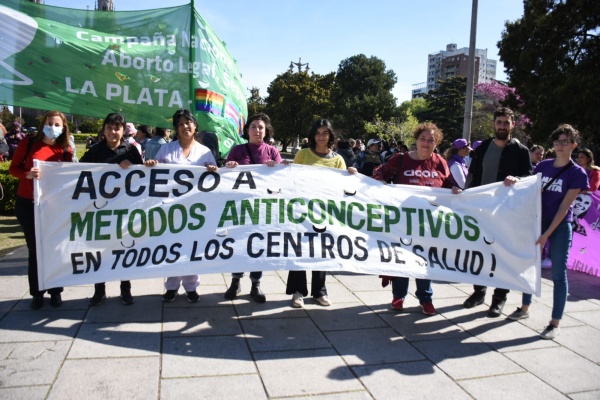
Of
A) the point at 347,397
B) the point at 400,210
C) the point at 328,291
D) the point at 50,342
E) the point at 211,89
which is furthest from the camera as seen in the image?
the point at 211,89

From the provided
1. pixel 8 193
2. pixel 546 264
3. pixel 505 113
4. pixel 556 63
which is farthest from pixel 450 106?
pixel 505 113

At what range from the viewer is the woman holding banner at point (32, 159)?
3.76 meters

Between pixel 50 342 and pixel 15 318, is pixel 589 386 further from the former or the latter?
pixel 15 318

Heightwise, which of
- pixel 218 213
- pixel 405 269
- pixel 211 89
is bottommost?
pixel 405 269

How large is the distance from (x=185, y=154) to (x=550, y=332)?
3579 mm

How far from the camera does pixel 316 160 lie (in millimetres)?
4207

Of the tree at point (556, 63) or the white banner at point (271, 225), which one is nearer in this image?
the white banner at point (271, 225)

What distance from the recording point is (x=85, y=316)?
376 cm

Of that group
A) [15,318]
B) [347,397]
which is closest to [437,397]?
[347,397]

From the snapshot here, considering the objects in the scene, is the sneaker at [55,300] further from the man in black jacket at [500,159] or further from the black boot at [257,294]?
the man in black jacket at [500,159]

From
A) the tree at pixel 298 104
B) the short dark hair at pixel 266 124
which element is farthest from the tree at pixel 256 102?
the short dark hair at pixel 266 124

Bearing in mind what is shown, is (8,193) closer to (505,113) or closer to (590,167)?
(505,113)

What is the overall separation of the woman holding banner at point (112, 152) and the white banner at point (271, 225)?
231 mm

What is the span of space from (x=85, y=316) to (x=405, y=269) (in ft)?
9.05
